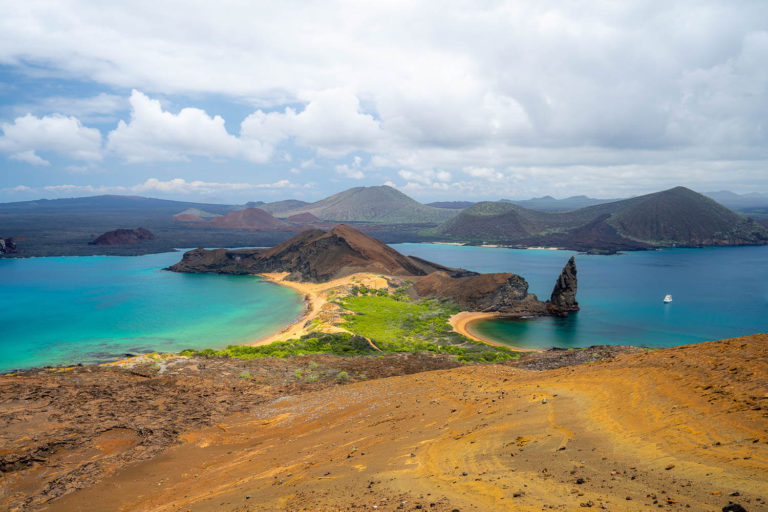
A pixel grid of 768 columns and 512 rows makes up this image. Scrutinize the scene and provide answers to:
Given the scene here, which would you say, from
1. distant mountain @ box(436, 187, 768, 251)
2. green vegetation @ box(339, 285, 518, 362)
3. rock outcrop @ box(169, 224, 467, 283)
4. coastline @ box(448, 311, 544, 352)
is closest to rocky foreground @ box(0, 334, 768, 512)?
green vegetation @ box(339, 285, 518, 362)

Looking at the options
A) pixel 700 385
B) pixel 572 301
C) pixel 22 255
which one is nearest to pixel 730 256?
pixel 572 301

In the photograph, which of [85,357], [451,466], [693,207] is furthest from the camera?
[693,207]

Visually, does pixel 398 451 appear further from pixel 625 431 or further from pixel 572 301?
pixel 572 301

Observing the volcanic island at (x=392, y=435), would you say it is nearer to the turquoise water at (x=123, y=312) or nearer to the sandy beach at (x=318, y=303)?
the sandy beach at (x=318, y=303)

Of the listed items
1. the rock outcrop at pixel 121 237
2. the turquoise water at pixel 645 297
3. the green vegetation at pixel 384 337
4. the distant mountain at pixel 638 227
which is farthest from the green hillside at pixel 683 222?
the rock outcrop at pixel 121 237

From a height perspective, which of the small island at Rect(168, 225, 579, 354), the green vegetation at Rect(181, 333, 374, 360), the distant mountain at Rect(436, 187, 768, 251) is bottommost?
the green vegetation at Rect(181, 333, 374, 360)

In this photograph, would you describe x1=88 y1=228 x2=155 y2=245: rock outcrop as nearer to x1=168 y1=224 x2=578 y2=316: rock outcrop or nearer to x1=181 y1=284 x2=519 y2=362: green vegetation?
x1=168 y1=224 x2=578 y2=316: rock outcrop
